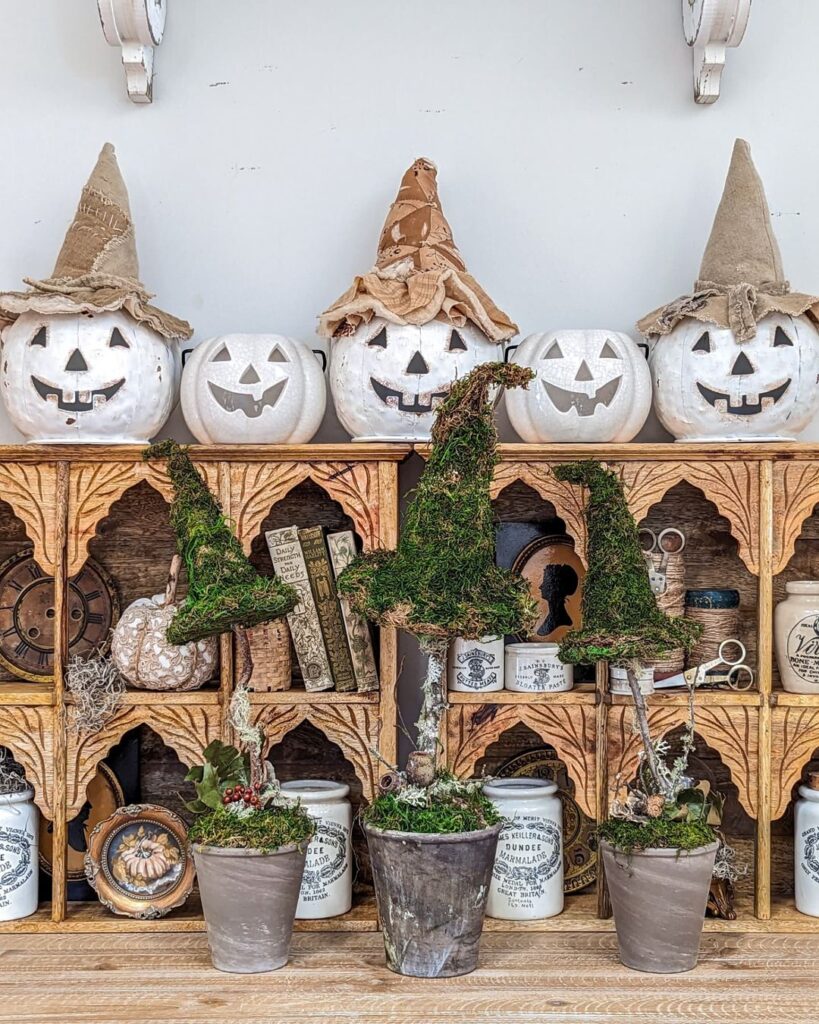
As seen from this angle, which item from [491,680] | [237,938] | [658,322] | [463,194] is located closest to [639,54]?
[463,194]

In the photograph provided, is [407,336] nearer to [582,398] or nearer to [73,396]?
[582,398]

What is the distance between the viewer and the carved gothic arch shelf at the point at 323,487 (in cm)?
278

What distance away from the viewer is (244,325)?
3100 millimetres

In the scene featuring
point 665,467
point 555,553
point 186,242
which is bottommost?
point 555,553

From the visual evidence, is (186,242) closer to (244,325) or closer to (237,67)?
(244,325)

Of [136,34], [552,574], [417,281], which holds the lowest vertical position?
[552,574]

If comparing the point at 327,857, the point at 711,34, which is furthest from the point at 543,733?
the point at 711,34

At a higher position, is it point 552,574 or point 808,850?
Result: point 552,574

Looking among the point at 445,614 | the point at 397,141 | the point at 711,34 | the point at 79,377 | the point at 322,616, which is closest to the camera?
the point at 445,614

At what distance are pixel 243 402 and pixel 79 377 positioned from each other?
355 millimetres

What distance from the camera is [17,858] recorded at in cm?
278

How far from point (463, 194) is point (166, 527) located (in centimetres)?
109

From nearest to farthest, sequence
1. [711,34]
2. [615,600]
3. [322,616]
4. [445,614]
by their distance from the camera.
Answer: [445,614], [615,600], [322,616], [711,34]

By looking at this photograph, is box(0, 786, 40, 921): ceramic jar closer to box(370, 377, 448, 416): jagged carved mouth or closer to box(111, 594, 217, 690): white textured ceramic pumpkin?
box(111, 594, 217, 690): white textured ceramic pumpkin
